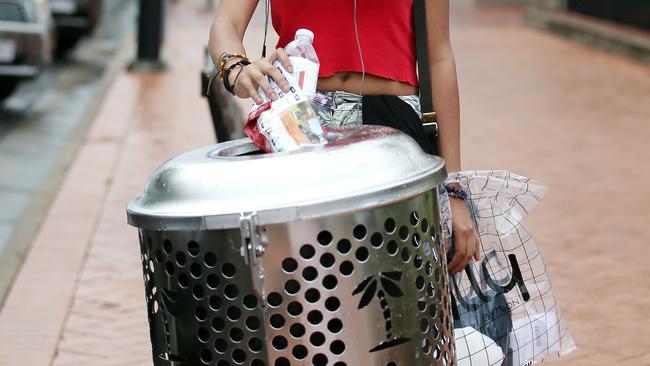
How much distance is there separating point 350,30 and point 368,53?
0.07 metres

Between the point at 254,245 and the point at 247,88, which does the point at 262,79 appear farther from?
the point at 254,245

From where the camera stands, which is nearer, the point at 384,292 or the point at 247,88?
the point at 384,292

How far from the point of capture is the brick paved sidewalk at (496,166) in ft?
18.2

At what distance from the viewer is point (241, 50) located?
2877 millimetres

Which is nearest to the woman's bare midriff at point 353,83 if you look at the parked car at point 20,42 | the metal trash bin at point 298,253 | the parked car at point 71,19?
the metal trash bin at point 298,253

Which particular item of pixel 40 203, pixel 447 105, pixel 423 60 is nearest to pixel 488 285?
pixel 447 105

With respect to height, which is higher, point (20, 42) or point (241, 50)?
point (241, 50)

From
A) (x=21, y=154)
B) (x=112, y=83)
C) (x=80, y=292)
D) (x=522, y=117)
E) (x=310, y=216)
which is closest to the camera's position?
(x=310, y=216)

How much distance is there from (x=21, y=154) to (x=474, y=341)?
27.0 ft

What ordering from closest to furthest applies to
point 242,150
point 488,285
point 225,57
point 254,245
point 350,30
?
point 254,245, point 242,150, point 225,57, point 350,30, point 488,285

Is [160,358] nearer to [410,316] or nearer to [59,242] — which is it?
[410,316]

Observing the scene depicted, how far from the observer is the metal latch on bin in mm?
2289

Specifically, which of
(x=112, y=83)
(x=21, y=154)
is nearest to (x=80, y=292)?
(x=21, y=154)

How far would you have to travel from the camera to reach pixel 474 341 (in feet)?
10.2
